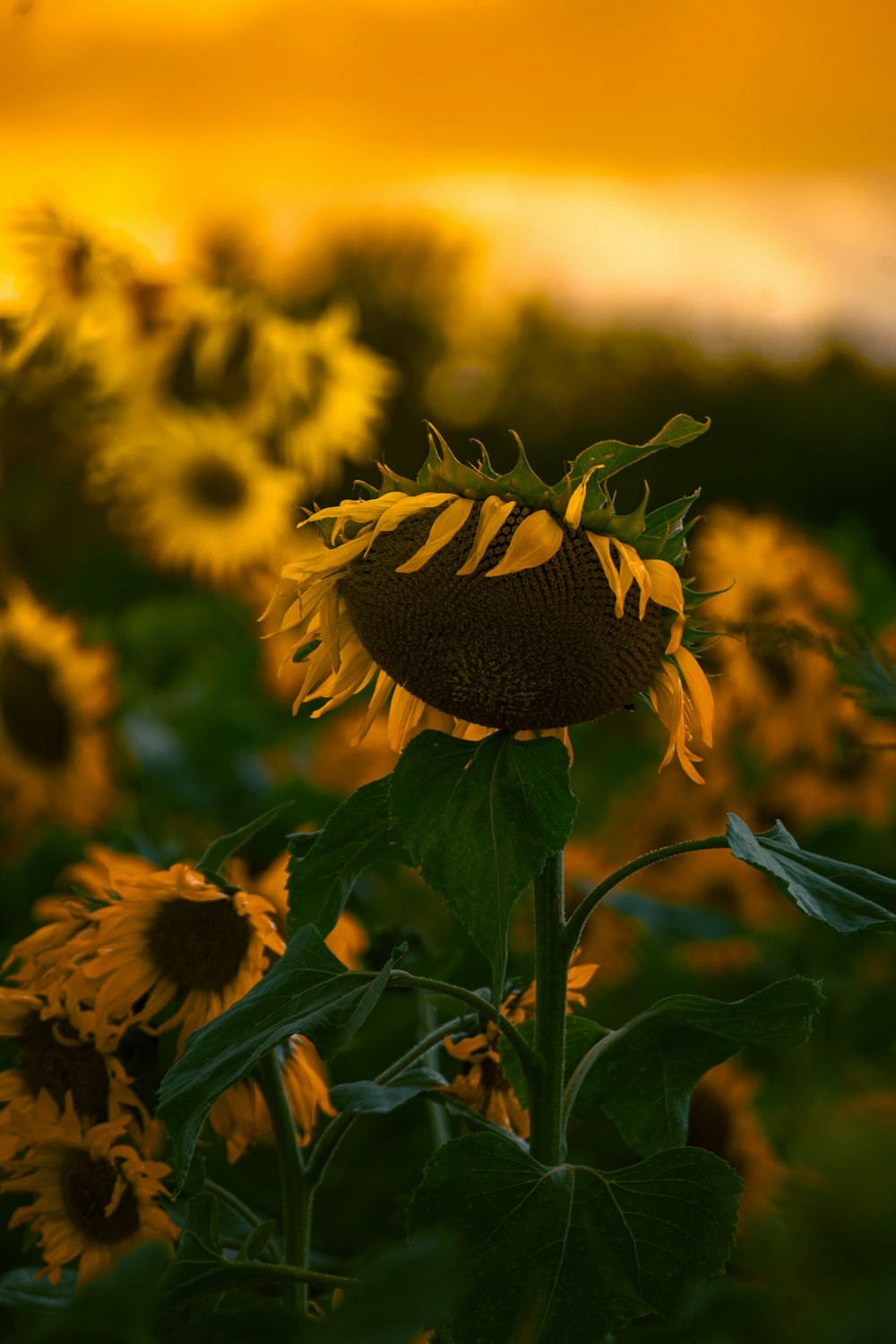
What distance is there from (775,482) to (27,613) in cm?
349

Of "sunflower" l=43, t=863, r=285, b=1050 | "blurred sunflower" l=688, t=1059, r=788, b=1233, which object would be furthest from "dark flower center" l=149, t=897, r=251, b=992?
"blurred sunflower" l=688, t=1059, r=788, b=1233

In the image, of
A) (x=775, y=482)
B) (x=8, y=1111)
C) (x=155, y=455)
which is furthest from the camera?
(x=775, y=482)

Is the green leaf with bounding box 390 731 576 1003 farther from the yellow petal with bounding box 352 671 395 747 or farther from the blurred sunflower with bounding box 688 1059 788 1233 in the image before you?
the blurred sunflower with bounding box 688 1059 788 1233

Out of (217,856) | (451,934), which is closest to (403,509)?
(217,856)

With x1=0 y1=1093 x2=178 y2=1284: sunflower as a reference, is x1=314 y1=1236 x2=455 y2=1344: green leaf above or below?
above

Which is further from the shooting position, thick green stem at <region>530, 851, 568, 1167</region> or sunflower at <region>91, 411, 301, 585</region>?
sunflower at <region>91, 411, 301, 585</region>

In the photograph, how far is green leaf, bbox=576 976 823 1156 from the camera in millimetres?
603

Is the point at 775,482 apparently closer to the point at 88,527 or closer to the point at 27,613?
the point at 88,527

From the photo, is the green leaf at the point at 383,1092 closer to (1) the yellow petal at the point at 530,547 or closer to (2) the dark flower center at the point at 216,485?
(1) the yellow petal at the point at 530,547

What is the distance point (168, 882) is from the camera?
69 cm

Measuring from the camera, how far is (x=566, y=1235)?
0.54m

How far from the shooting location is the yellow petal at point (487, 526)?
21.0 inches

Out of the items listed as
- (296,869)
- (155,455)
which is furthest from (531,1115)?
(155,455)

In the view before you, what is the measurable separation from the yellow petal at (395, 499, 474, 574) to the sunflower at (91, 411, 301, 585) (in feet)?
5.12
